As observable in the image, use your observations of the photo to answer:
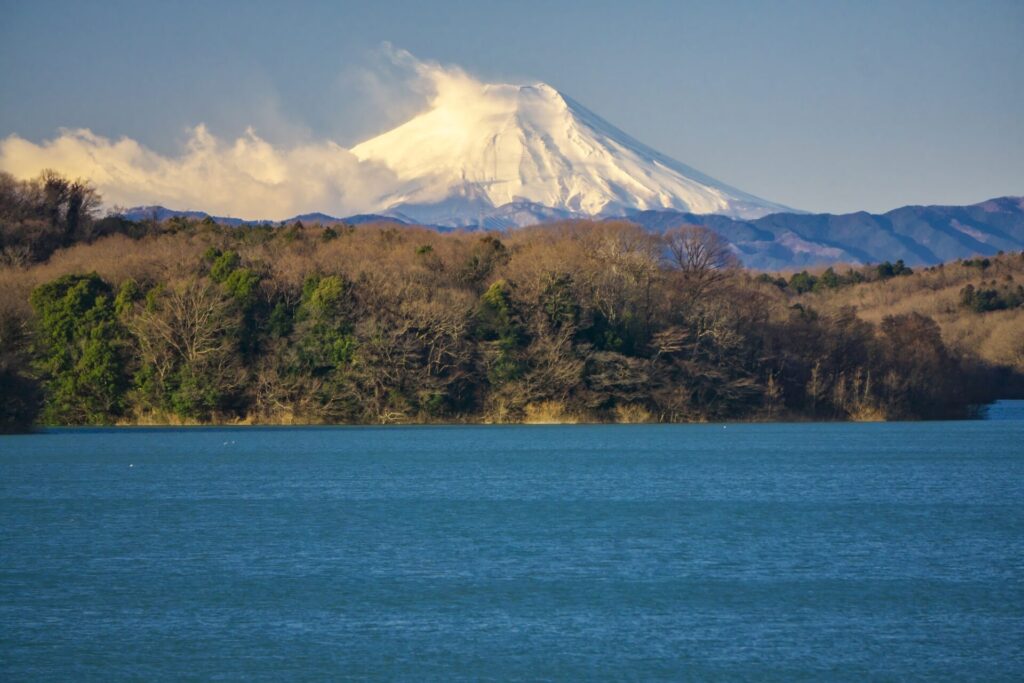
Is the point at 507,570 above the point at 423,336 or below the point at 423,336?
below

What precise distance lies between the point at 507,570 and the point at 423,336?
36642 millimetres

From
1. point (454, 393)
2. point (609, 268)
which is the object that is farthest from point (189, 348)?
point (609, 268)

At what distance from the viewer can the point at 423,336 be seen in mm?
57562

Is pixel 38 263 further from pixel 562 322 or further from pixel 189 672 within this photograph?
pixel 189 672

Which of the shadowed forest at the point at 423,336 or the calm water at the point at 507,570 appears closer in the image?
the calm water at the point at 507,570

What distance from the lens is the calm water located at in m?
15.5

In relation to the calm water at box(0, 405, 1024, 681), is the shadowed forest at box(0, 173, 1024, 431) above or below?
above

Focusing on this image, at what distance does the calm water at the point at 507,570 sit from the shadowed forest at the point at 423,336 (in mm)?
15073

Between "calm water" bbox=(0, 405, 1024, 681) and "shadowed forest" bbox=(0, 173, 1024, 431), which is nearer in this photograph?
"calm water" bbox=(0, 405, 1024, 681)

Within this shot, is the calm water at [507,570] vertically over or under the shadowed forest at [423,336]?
under

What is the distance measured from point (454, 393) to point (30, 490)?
28.4 m

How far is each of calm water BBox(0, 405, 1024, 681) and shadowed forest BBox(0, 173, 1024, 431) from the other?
15073mm

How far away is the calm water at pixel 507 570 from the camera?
1554 centimetres

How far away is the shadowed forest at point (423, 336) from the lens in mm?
56094
